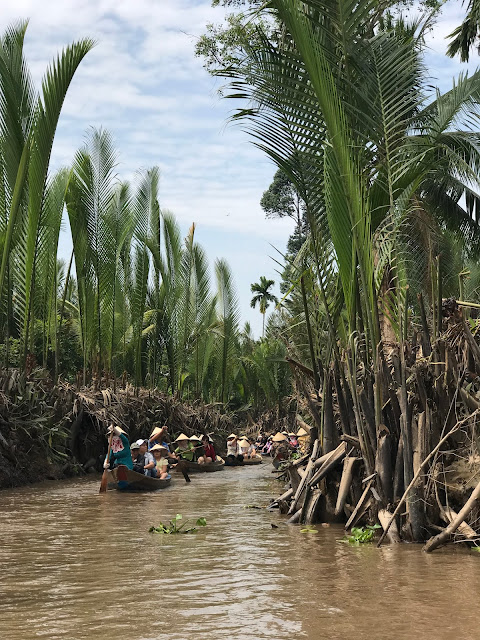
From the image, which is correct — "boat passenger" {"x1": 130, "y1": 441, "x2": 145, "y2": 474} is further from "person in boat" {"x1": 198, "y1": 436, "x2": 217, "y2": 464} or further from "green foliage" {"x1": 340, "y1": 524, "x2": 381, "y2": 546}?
"green foliage" {"x1": 340, "y1": 524, "x2": 381, "y2": 546}

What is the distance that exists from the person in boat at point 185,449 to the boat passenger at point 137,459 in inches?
149

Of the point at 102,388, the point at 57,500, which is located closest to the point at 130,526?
the point at 57,500

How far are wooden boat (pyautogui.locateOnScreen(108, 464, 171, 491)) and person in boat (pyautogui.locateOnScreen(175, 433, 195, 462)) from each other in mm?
5809

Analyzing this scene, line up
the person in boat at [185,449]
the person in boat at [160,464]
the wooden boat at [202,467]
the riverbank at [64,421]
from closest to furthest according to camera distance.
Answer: the riverbank at [64,421]
the person in boat at [160,464]
the wooden boat at [202,467]
the person in boat at [185,449]

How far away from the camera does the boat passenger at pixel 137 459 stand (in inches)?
624

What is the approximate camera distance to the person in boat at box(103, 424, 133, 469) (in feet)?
49.0

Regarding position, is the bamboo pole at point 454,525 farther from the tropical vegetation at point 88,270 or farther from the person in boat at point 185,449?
the person in boat at point 185,449

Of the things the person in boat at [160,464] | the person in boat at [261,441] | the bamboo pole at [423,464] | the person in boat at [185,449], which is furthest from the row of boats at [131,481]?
the person in boat at [261,441]

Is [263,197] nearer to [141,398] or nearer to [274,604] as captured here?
[141,398]

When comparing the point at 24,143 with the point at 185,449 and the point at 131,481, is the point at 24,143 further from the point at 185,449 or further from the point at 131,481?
the point at 185,449

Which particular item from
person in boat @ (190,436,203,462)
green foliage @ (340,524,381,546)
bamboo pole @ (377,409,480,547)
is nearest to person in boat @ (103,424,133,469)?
person in boat @ (190,436,203,462)

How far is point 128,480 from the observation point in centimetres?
1443

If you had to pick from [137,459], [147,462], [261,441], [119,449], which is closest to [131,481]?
[119,449]

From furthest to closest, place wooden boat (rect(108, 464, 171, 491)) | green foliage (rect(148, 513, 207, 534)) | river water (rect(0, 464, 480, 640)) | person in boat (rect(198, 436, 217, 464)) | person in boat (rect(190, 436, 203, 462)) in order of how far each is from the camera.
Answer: person in boat (rect(190, 436, 203, 462)) → person in boat (rect(198, 436, 217, 464)) → wooden boat (rect(108, 464, 171, 491)) → green foliage (rect(148, 513, 207, 534)) → river water (rect(0, 464, 480, 640))
